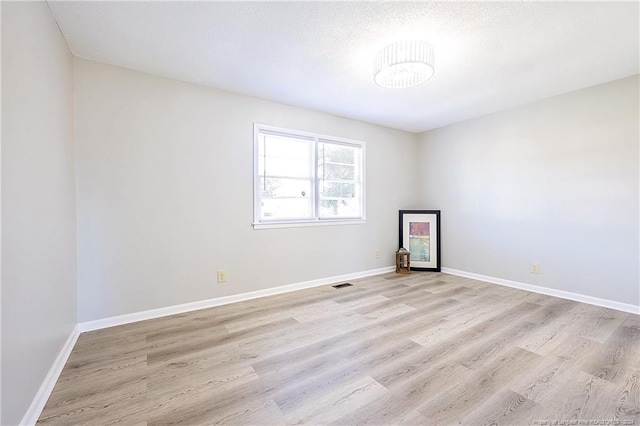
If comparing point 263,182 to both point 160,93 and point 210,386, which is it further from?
point 210,386

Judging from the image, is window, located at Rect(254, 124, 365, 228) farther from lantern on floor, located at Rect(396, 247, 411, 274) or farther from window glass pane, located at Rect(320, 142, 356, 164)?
lantern on floor, located at Rect(396, 247, 411, 274)

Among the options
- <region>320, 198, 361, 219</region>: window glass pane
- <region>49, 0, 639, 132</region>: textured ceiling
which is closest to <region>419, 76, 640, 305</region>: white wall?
<region>49, 0, 639, 132</region>: textured ceiling

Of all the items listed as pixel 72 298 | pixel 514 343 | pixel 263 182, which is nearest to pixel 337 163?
pixel 263 182

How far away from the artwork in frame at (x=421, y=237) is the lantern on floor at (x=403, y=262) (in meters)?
0.18

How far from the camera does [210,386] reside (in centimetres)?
167

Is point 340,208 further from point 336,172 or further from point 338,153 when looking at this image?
point 338,153

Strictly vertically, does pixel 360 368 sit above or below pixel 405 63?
below

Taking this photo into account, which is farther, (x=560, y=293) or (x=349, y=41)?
(x=560, y=293)

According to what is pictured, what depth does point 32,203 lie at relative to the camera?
4.88ft

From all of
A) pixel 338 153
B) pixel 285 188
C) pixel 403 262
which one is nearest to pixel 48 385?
pixel 285 188

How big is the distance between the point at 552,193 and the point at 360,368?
3299 millimetres

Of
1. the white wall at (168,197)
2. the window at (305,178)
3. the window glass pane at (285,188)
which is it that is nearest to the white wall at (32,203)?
the white wall at (168,197)

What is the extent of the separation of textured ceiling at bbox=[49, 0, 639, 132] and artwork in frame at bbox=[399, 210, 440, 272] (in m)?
2.10

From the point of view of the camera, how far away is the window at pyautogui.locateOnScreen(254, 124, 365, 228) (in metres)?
3.40
